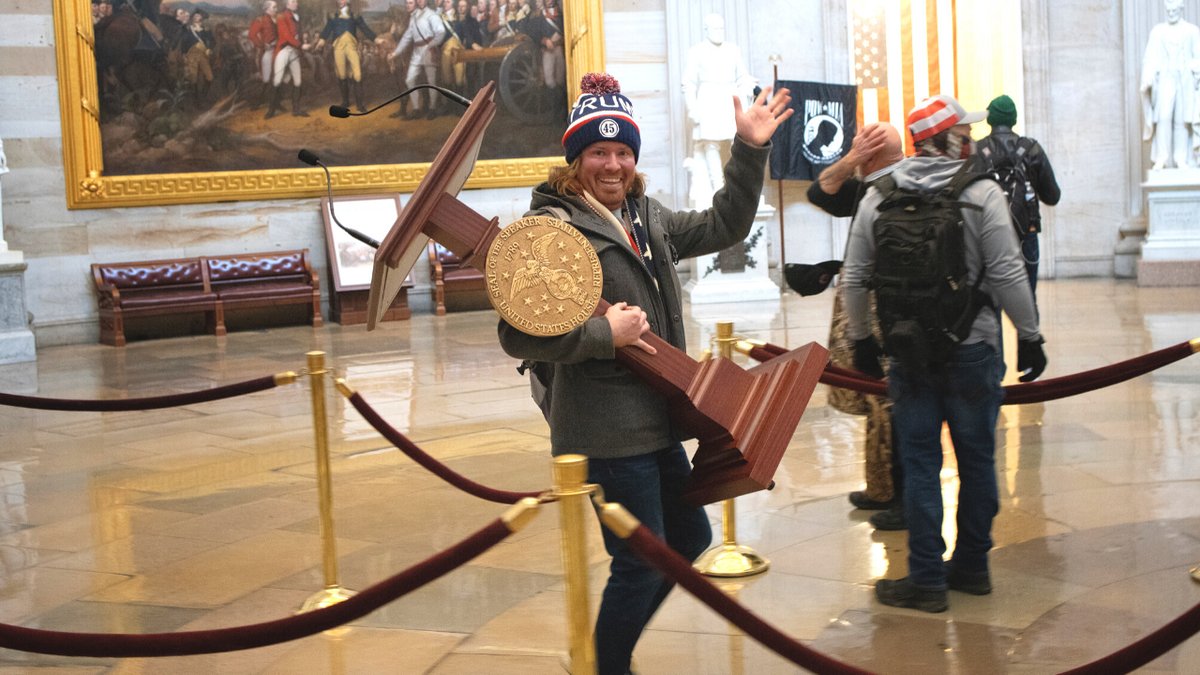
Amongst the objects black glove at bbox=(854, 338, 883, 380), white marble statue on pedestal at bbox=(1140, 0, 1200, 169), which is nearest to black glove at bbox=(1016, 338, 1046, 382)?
black glove at bbox=(854, 338, 883, 380)

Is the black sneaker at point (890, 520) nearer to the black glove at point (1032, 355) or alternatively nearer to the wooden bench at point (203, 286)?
the black glove at point (1032, 355)

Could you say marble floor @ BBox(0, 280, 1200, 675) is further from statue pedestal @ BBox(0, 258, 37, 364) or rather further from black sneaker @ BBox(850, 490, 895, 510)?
statue pedestal @ BBox(0, 258, 37, 364)

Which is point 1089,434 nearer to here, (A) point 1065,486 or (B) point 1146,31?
(A) point 1065,486

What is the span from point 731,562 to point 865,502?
1028mm

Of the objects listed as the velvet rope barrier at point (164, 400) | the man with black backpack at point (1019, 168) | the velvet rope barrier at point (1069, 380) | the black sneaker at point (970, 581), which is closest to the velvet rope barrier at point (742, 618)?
the black sneaker at point (970, 581)

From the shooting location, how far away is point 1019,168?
22.3 ft

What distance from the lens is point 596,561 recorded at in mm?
5027

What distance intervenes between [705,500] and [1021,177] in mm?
4277

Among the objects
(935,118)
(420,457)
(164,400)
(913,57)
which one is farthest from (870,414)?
(913,57)

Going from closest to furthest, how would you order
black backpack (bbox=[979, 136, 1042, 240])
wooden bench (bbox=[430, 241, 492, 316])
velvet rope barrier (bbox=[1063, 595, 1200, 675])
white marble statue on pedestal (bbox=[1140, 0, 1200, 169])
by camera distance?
velvet rope barrier (bbox=[1063, 595, 1200, 675]), black backpack (bbox=[979, 136, 1042, 240]), white marble statue on pedestal (bbox=[1140, 0, 1200, 169]), wooden bench (bbox=[430, 241, 492, 316])

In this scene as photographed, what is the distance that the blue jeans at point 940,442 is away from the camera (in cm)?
419

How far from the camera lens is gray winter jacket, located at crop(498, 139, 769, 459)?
122 inches

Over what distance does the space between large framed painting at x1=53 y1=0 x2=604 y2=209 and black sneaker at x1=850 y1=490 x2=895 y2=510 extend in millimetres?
10205

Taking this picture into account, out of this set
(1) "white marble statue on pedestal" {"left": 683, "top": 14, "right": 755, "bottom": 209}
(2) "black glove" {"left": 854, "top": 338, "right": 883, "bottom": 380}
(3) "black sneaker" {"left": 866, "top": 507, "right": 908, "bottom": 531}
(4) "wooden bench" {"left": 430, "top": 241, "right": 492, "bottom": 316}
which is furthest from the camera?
(4) "wooden bench" {"left": 430, "top": 241, "right": 492, "bottom": 316}
